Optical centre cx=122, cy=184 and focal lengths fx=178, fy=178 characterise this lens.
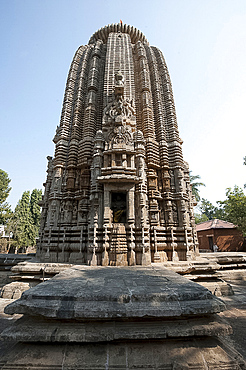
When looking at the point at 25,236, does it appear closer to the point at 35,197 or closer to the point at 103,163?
the point at 35,197

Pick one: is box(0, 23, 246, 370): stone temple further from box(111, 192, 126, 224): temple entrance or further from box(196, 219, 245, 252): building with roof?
box(196, 219, 245, 252): building with roof

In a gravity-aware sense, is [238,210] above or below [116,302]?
above

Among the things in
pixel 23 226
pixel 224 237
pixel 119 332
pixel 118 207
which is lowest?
pixel 119 332

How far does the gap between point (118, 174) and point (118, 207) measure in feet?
6.36

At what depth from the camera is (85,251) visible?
31.8 feet

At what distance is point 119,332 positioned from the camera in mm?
3359

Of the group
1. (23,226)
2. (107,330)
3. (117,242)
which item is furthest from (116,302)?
(23,226)

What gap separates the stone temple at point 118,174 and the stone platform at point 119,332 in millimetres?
4752

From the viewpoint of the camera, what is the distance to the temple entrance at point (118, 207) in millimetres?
→ 9562

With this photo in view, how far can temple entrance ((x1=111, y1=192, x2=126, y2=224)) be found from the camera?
956cm

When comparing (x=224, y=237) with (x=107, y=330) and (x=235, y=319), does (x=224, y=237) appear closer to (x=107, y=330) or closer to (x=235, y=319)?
(x=235, y=319)

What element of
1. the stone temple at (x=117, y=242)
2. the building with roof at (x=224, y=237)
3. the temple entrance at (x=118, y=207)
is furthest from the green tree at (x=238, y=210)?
the temple entrance at (x=118, y=207)

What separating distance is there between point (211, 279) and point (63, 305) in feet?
25.5

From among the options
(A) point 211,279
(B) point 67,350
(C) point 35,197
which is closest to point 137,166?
(A) point 211,279
